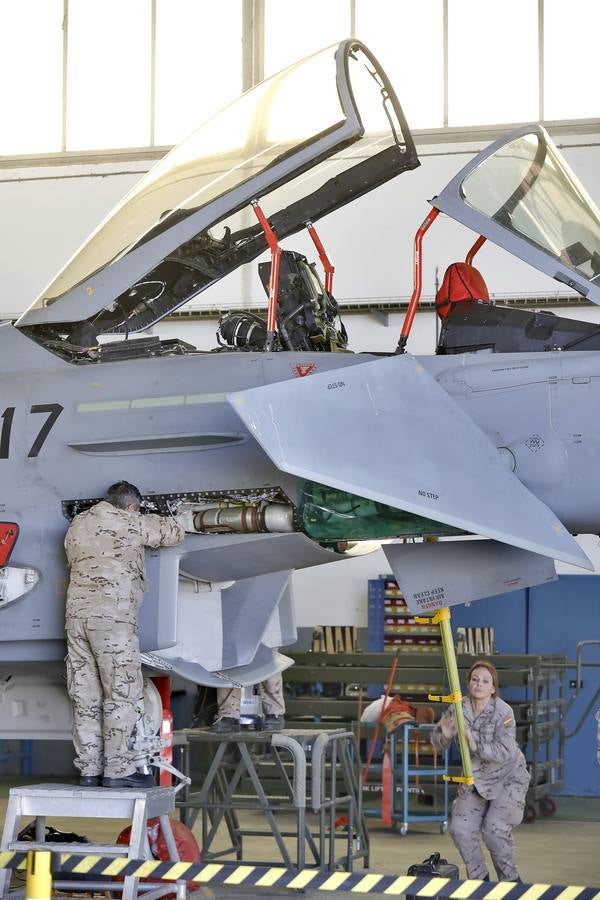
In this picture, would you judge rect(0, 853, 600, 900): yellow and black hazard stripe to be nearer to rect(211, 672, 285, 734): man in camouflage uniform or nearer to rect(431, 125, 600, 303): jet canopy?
rect(431, 125, 600, 303): jet canopy

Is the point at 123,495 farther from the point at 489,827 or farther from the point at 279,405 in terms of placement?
the point at 489,827

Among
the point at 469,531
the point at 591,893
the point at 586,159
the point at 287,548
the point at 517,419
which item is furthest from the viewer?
the point at 586,159

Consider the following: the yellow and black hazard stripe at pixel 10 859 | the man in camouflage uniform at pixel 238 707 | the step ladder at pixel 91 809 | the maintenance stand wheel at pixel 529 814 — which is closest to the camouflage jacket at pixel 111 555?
the step ladder at pixel 91 809

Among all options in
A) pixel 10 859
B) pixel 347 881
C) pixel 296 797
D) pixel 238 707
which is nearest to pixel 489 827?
pixel 296 797

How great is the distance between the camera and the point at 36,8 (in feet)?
52.0

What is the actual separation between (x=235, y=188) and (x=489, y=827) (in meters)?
4.06

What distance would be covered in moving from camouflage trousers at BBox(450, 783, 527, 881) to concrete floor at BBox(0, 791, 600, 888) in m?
1.61

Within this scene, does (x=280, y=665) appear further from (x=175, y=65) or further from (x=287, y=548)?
(x=175, y=65)

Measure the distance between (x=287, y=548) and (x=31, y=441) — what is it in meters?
1.53

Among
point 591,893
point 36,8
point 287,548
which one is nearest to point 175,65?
point 36,8

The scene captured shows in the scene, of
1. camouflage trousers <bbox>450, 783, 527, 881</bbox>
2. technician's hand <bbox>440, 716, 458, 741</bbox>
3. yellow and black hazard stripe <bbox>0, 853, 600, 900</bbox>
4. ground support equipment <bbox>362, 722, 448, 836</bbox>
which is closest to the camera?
yellow and black hazard stripe <bbox>0, 853, 600, 900</bbox>

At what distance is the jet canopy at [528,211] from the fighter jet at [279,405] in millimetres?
11

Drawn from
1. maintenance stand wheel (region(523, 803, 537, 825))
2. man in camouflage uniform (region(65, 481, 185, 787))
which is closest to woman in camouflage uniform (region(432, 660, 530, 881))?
man in camouflage uniform (region(65, 481, 185, 787))

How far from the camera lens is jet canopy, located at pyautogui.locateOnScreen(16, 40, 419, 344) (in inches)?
237
